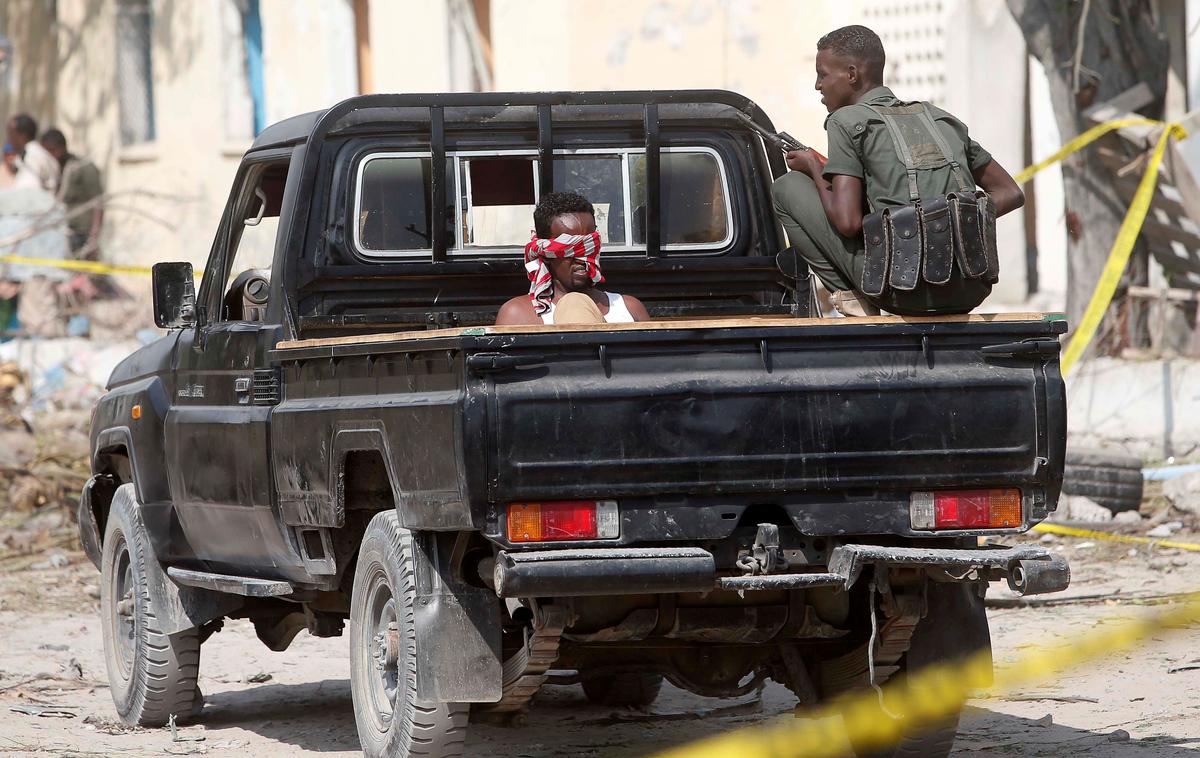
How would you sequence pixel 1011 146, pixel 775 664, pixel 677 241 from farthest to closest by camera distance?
pixel 1011 146
pixel 677 241
pixel 775 664

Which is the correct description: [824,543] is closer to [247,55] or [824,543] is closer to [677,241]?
[677,241]

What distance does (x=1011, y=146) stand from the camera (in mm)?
15289

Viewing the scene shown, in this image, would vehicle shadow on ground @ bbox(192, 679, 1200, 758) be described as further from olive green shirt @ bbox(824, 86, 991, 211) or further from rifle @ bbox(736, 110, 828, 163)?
rifle @ bbox(736, 110, 828, 163)

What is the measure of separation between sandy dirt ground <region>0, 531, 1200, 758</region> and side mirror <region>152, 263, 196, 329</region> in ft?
5.05

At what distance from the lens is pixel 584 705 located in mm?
7621

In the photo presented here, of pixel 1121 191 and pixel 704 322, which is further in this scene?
pixel 1121 191

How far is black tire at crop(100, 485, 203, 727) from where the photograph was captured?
23.8ft

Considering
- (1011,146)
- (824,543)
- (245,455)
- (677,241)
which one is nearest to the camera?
(824,543)

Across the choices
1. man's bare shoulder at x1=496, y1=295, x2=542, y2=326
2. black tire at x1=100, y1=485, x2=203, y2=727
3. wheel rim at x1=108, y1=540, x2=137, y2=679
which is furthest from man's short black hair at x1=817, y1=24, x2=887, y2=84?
wheel rim at x1=108, y1=540, x2=137, y2=679

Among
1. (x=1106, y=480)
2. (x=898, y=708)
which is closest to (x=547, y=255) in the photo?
(x=898, y=708)

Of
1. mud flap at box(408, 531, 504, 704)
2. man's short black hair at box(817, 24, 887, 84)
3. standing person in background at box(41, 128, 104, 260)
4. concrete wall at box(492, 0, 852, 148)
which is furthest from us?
standing person in background at box(41, 128, 104, 260)

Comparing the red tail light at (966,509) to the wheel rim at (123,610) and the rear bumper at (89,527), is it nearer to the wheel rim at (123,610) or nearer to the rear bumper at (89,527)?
the wheel rim at (123,610)

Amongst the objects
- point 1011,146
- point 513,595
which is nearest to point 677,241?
point 513,595

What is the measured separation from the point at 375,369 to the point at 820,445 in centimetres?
129
